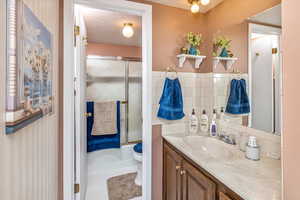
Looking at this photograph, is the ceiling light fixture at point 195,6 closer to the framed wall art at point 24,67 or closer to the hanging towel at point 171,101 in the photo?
the hanging towel at point 171,101

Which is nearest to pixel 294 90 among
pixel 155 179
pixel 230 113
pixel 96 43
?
pixel 230 113

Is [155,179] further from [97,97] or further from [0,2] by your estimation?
[97,97]

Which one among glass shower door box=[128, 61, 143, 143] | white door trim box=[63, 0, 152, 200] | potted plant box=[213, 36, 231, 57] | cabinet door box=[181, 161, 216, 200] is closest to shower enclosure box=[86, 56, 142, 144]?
glass shower door box=[128, 61, 143, 143]

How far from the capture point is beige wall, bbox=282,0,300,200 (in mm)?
509

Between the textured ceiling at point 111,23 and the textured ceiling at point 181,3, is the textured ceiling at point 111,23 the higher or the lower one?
the higher one

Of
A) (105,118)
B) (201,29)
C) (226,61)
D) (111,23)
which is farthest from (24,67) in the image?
(105,118)

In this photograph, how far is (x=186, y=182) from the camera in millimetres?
1133

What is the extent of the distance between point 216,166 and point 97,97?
2.54m

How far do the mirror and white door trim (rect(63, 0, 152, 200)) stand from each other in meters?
0.73

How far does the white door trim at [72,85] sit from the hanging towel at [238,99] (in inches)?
30.2

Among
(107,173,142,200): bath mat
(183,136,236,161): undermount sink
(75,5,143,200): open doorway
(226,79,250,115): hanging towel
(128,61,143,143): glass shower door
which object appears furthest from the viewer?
(128,61,143,143): glass shower door

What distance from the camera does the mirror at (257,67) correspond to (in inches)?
41.4

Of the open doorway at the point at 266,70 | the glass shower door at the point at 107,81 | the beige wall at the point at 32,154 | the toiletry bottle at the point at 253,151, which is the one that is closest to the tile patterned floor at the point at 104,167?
the glass shower door at the point at 107,81

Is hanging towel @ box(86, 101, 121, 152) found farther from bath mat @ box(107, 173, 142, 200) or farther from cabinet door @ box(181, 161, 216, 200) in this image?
cabinet door @ box(181, 161, 216, 200)
